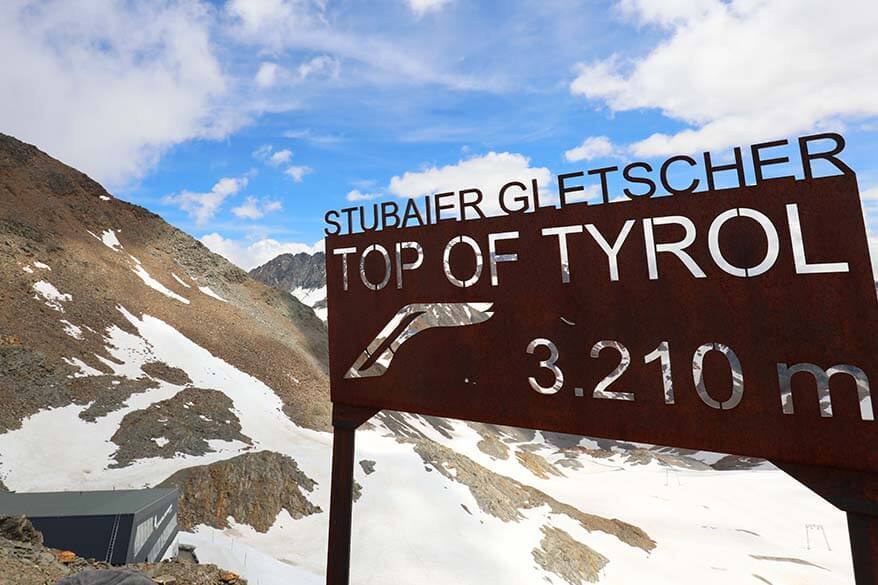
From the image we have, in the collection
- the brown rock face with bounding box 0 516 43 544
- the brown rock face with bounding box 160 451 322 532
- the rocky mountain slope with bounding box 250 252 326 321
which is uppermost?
the rocky mountain slope with bounding box 250 252 326 321

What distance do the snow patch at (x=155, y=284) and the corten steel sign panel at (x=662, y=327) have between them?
165 feet

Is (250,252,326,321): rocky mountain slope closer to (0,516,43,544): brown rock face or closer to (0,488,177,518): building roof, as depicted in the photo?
A: (0,488,177,518): building roof

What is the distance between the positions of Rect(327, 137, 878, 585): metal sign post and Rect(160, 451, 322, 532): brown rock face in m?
19.3

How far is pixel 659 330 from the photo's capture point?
5.32 meters

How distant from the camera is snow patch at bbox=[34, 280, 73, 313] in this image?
3631 cm

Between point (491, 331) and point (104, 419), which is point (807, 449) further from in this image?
point (104, 419)

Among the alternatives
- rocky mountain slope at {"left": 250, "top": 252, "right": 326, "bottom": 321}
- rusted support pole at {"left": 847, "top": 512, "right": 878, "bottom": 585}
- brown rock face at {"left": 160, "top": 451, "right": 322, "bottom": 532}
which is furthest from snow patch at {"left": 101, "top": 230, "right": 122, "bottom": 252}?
rocky mountain slope at {"left": 250, "top": 252, "right": 326, "bottom": 321}

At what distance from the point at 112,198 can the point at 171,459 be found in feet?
162

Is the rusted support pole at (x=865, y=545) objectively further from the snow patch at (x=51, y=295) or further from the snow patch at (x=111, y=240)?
the snow patch at (x=111, y=240)

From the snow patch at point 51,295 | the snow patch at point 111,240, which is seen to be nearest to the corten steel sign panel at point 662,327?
the snow patch at point 51,295

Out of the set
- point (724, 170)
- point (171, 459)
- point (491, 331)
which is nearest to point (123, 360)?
point (171, 459)

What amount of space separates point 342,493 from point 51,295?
41401mm

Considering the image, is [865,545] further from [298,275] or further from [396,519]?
[298,275]

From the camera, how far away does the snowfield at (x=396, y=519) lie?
2212 centimetres
